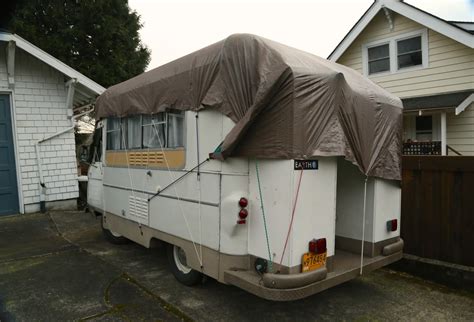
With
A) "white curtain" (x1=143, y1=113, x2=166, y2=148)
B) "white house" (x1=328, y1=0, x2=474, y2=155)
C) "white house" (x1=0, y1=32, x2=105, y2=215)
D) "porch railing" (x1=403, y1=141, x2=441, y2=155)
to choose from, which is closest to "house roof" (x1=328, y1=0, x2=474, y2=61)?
"white house" (x1=328, y1=0, x2=474, y2=155)

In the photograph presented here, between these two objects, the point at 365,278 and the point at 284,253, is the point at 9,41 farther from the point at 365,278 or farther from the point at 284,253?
the point at 365,278

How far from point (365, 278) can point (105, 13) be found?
52.6ft

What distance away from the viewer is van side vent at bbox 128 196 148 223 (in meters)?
5.25

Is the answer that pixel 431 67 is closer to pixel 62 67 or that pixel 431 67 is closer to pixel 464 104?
pixel 464 104

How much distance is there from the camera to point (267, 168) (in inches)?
141

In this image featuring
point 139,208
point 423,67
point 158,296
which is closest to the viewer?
point 158,296

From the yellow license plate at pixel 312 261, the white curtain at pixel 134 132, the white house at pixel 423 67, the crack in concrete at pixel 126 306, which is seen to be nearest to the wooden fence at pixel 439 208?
the yellow license plate at pixel 312 261

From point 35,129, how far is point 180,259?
693 cm

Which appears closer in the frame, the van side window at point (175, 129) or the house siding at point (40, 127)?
the van side window at point (175, 129)

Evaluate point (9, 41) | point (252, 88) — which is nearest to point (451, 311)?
point (252, 88)

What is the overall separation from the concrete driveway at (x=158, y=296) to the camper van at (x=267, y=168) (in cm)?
45

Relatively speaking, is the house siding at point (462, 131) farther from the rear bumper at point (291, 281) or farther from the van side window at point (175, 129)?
the van side window at point (175, 129)

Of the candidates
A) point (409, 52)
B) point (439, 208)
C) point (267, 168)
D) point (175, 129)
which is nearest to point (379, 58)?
point (409, 52)

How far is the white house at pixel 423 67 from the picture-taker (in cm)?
983
